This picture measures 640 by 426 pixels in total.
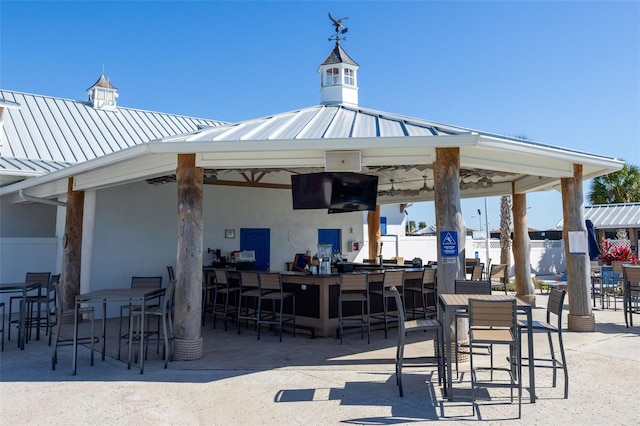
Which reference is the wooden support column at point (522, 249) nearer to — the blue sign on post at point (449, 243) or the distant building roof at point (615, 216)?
the blue sign on post at point (449, 243)

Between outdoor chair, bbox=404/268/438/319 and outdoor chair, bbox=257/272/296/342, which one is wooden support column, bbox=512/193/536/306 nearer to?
outdoor chair, bbox=404/268/438/319

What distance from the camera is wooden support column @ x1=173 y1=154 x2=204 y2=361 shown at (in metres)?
6.13

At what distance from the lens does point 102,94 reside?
1688 centimetres

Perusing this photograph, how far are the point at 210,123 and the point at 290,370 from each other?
→ 13887 mm

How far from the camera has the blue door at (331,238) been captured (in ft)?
43.0

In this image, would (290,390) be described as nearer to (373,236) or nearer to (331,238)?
(331,238)

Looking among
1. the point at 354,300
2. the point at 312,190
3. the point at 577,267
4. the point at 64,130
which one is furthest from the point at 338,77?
the point at 64,130

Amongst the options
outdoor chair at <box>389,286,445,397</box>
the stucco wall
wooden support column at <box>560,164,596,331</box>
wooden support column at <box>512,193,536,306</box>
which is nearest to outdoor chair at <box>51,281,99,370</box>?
the stucco wall

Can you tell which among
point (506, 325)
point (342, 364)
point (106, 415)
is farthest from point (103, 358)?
point (506, 325)

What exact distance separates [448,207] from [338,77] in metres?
4.96

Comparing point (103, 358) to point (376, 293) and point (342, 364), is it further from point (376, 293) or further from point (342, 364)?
point (376, 293)

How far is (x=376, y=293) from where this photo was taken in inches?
307

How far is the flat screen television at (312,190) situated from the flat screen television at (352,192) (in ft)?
0.37

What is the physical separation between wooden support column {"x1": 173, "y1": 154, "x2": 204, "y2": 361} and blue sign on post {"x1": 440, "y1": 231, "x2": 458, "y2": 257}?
3.21 m
